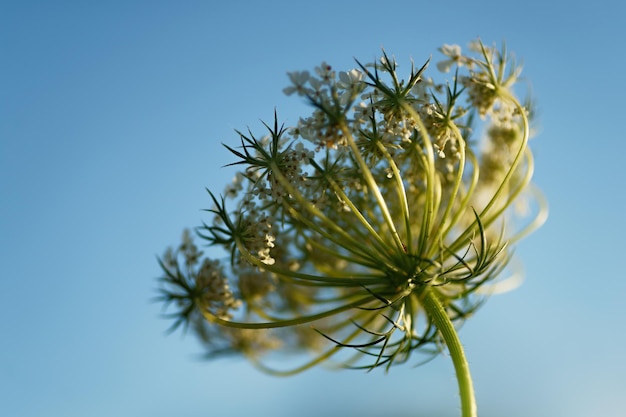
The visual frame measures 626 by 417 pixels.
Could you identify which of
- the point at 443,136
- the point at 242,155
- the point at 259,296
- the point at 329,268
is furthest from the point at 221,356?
the point at 443,136

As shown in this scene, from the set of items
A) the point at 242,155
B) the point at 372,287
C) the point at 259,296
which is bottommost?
the point at 372,287

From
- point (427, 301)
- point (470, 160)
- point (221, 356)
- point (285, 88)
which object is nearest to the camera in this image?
point (285, 88)

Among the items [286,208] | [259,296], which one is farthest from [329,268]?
[286,208]

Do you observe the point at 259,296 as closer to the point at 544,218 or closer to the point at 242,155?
the point at 242,155

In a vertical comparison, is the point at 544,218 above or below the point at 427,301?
above

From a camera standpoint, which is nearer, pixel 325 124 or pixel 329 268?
pixel 325 124

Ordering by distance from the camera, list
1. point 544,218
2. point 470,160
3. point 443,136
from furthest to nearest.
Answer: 1. point 544,218
2. point 470,160
3. point 443,136
